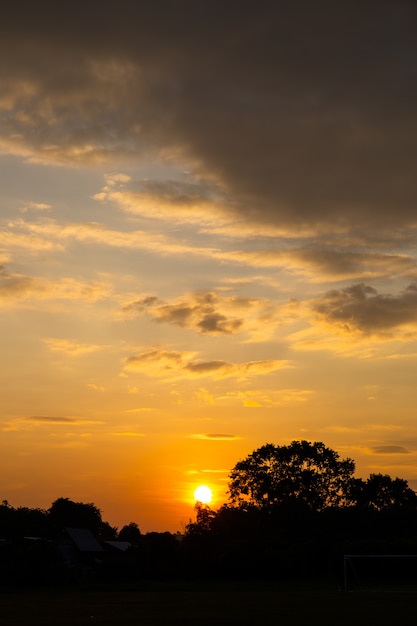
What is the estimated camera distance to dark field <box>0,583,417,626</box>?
3675 cm

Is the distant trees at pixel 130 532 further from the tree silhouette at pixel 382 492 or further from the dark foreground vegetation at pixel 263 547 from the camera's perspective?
the tree silhouette at pixel 382 492

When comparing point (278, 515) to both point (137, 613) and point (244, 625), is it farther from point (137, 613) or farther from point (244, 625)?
point (244, 625)

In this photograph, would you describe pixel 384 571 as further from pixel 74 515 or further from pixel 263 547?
pixel 74 515

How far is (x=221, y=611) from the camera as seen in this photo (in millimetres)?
43594

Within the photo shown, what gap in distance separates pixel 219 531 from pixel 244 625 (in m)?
63.0

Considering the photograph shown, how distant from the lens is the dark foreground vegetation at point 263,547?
76312 mm

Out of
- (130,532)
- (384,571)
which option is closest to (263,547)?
(384,571)

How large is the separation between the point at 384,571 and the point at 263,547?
13139mm

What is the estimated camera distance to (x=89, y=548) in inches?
4515

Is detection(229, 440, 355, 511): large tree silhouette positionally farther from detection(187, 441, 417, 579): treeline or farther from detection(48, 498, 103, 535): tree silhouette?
detection(48, 498, 103, 535): tree silhouette

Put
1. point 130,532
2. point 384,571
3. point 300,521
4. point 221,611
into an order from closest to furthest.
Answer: point 221,611
point 384,571
point 300,521
point 130,532

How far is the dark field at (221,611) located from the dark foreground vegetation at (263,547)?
0.66m

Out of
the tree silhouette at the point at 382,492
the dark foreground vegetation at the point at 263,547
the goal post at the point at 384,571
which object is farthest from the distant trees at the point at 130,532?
the goal post at the point at 384,571

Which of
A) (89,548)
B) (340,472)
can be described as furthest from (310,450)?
(89,548)
